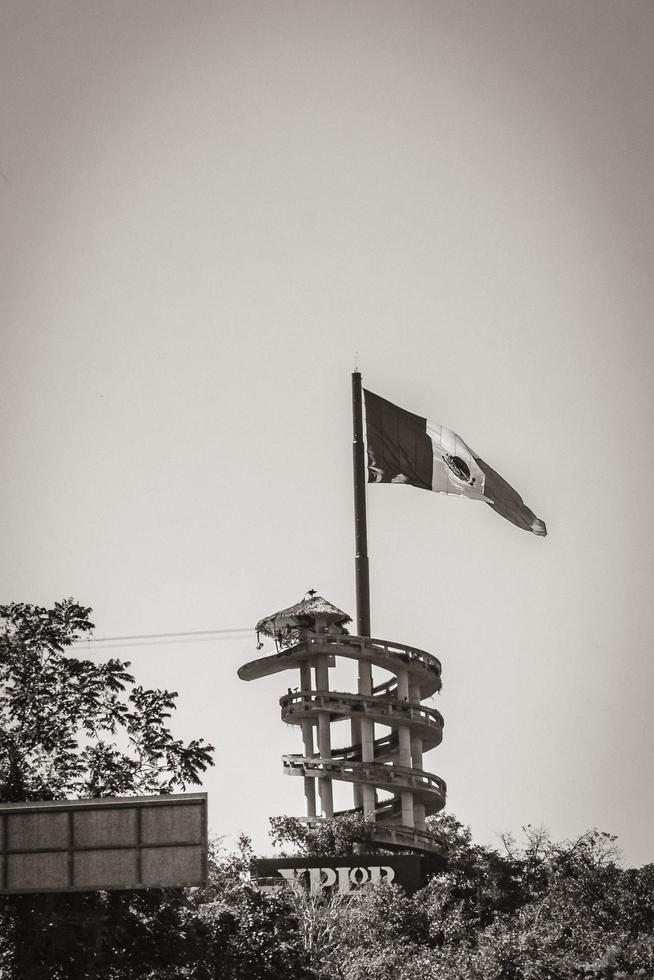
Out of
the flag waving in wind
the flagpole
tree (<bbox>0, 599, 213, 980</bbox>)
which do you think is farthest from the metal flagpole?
tree (<bbox>0, 599, 213, 980</bbox>)

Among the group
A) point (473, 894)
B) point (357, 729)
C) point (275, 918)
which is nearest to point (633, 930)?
point (473, 894)

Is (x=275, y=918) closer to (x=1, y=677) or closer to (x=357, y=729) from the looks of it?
(x=1, y=677)

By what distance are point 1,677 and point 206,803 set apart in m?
10.5

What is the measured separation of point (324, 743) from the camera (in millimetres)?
69688

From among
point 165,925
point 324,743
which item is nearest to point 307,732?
point 324,743

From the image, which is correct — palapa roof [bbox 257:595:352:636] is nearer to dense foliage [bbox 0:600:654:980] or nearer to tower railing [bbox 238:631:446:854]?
tower railing [bbox 238:631:446:854]

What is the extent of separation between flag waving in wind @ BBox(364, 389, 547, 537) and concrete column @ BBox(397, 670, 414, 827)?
925 cm

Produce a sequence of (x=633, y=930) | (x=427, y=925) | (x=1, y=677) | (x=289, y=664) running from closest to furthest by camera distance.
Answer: (x=1, y=677)
(x=427, y=925)
(x=633, y=930)
(x=289, y=664)

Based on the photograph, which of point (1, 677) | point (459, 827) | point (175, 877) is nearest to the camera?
point (175, 877)

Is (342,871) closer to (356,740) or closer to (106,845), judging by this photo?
(356,740)

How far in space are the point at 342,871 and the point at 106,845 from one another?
108 feet

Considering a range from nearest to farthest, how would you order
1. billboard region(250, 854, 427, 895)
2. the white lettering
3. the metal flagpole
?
1. billboard region(250, 854, 427, 895)
2. the white lettering
3. the metal flagpole

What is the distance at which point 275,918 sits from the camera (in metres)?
40.3

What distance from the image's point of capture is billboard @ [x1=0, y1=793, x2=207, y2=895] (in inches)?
1188
